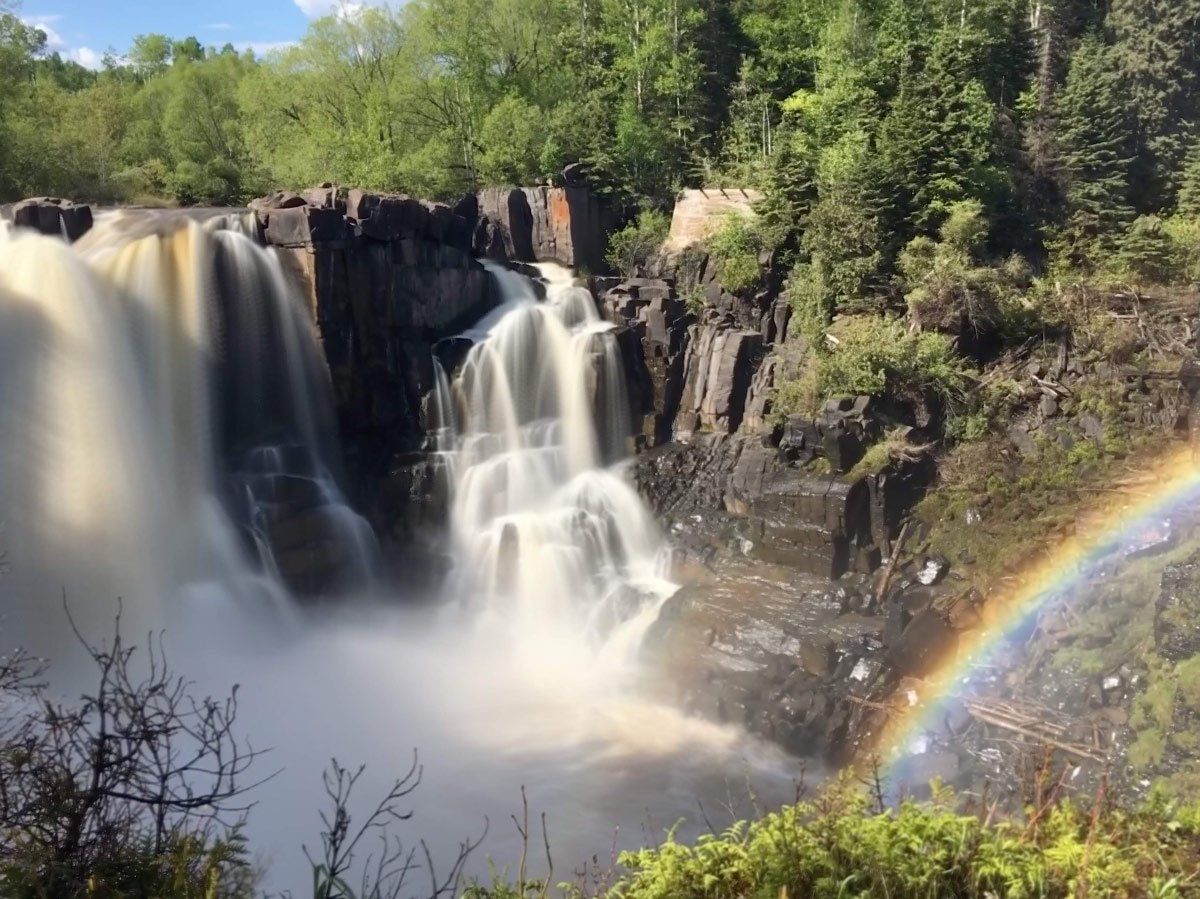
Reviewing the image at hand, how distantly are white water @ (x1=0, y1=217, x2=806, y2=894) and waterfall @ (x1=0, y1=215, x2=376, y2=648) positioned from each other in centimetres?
5

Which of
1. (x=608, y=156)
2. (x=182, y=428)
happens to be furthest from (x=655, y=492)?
(x=608, y=156)

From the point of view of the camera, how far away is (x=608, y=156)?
28.3 meters

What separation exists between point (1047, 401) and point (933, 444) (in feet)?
9.67

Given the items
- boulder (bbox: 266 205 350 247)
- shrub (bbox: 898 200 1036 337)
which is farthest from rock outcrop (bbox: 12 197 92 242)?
shrub (bbox: 898 200 1036 337)

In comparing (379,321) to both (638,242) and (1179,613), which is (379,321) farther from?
(1179,613)

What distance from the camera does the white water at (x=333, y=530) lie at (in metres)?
14.3

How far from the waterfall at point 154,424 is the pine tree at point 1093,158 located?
20483mm

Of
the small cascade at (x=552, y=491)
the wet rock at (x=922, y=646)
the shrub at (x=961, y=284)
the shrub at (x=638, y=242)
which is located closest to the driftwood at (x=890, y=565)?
the wet rock at (x=922, y=646)

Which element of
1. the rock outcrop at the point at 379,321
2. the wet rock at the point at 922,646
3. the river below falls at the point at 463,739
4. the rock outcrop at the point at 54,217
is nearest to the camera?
the river below falls at the point at 463,739

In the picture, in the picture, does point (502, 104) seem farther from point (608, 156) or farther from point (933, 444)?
point (933, 444)

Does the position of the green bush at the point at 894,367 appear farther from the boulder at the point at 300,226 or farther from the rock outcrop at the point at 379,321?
the boulder at the point at 300,226

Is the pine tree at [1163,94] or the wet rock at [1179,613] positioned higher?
A: the pine tree at [1163,94]

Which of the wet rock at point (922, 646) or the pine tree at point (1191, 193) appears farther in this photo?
the pine tree at point (1191, 193)

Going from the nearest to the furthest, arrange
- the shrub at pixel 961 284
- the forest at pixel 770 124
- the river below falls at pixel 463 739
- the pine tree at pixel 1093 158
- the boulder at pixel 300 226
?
the river below falls at pixel 463 739 → the boulder at pixel 300 226 → the shrub at pixel 961 284 → the forest at pixel 770 124 → the pine tree at pixel 1093 158
